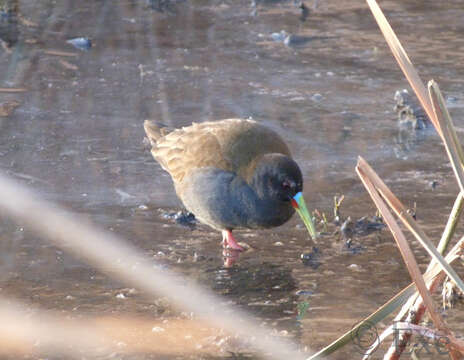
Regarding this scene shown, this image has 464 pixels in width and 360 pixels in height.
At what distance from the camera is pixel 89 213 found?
6.39 meters

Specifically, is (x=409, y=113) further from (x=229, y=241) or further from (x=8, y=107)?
(x=8, y=107)

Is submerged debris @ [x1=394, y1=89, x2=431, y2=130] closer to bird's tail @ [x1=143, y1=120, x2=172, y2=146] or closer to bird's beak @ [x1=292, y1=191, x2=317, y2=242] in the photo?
bird's tail @ [x1=143, y1=120, x2=172, y2=146]

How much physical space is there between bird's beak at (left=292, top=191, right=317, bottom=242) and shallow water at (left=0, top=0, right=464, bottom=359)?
0.73 ft

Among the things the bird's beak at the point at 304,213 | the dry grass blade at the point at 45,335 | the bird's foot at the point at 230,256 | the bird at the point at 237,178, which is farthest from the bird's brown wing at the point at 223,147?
the dry grass blade at the point at 45,335

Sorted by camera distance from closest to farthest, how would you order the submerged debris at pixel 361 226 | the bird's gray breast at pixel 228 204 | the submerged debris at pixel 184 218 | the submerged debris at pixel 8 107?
the bird's gray breast at pixel 228 204
the submerged debris at pixel 361 226
the submerged debris at pixel 184 218
the submerged debris at pixel 8 107

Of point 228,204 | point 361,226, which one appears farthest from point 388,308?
point 361,226

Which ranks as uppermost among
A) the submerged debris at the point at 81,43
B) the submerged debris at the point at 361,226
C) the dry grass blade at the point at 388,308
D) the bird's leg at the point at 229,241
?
the dry grass blade at the point at 388,308

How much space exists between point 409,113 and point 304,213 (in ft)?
9.23

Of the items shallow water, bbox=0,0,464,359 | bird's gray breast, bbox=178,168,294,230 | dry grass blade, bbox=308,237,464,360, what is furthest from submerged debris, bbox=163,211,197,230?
dry grass blade, bbox=308,237,464,360

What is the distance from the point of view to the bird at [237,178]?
565cm

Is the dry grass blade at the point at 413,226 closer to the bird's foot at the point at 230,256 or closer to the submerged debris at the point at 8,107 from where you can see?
the bird's foot at the point at 230,256

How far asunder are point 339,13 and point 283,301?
A: 22.2 feet

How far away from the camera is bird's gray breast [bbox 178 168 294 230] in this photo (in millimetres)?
5695

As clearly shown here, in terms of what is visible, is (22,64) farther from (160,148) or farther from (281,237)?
(281,237)
